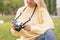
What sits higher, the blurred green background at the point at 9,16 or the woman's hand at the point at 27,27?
the woman's hand at the point at 27,27

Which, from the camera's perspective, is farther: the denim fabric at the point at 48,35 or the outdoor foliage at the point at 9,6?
the outdoor foliage at the point at 9,6

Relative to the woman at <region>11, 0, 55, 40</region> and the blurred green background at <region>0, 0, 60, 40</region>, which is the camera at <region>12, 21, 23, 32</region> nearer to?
the woman at <region>11, 0, 55, 40</region>

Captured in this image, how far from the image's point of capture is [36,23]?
3145mm

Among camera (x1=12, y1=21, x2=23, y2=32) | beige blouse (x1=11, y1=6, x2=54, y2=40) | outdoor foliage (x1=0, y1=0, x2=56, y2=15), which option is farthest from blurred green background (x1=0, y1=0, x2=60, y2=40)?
camera (x1=12, y1=21, x2=23, y2=32)

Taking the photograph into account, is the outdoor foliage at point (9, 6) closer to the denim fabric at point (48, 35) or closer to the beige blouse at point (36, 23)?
the beige blouse at point (36, 23)

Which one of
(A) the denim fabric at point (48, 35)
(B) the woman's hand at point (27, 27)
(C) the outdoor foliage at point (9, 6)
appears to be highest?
(B) the woman's hand at point (27, 27)

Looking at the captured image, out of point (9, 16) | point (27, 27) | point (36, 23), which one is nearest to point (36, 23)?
point (36, 23)

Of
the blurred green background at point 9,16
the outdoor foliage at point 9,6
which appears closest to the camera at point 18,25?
the blurred green background at point 9,16

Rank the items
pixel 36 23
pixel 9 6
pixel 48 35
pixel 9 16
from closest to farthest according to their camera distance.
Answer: pixel 48 35 < pixel 36 23 < pixel 9 16 < pixel 9 6

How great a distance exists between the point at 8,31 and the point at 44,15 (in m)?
2.61

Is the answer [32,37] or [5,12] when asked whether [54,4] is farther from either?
[32,37]

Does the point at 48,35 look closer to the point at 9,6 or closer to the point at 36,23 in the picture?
the point at 36,23

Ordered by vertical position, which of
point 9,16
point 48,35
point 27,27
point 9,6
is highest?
point 27,27

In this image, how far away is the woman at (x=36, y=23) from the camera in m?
2.94
